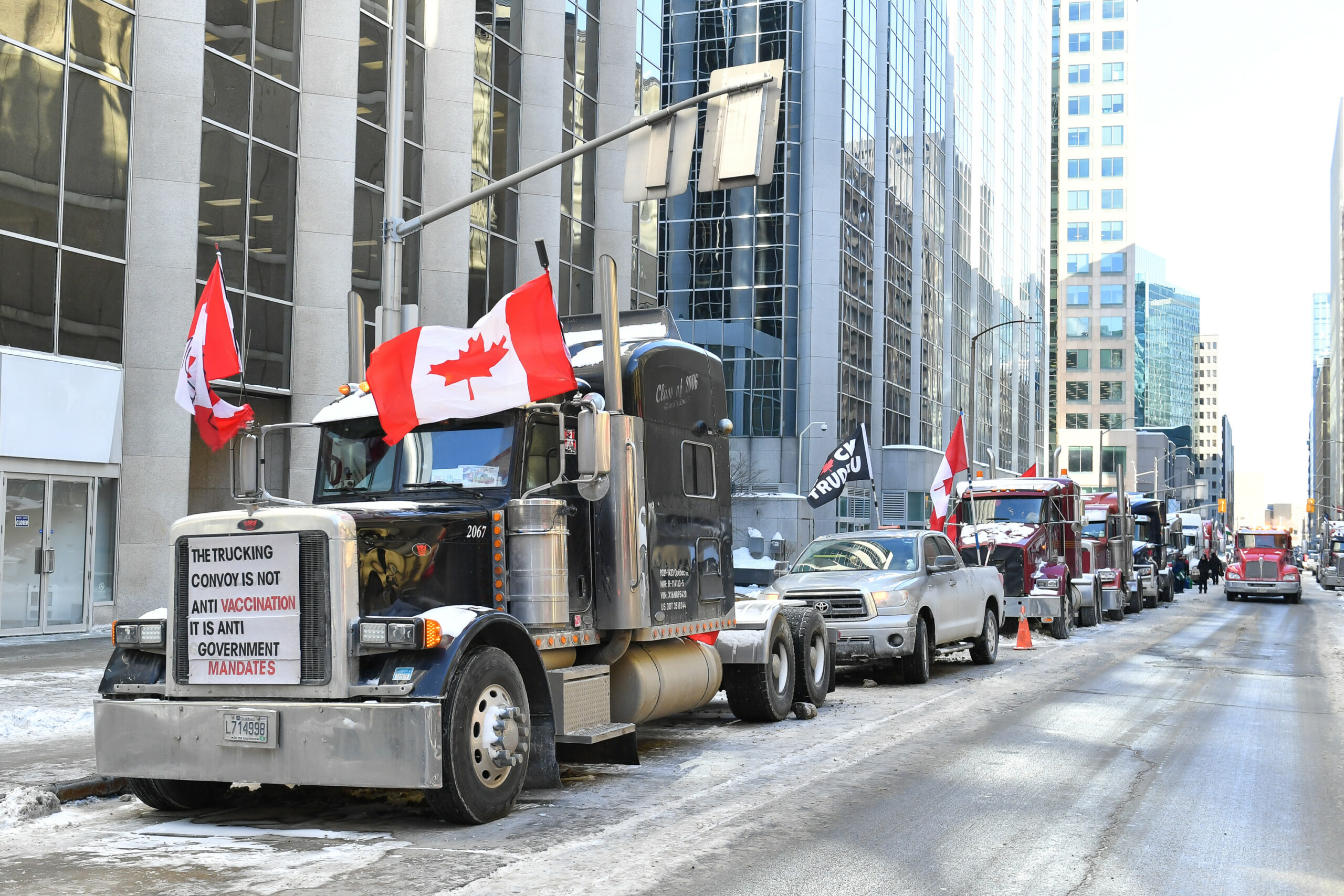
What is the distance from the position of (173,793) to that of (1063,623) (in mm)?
20065

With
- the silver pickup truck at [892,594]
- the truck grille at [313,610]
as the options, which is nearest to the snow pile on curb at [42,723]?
the truck grille at [313,610]

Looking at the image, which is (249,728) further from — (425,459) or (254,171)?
(254,171)

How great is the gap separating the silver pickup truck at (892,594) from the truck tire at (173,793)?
8439mm

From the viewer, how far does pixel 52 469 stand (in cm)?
2055

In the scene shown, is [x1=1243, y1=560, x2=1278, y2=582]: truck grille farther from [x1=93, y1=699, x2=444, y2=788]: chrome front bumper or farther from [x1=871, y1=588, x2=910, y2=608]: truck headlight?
[x1=93, y1=699, x2=444, y2=788]: chrome front bumper

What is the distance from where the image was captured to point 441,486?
891 centimetres

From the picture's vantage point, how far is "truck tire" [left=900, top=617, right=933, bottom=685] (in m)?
16.4

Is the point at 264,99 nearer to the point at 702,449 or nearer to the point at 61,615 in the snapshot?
the point at 61,615

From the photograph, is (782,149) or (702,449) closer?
(702,449)

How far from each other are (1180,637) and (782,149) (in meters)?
40.4

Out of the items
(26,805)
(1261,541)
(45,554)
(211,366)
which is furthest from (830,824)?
(1261,541)

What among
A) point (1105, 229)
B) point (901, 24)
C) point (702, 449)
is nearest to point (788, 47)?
point (901, 24)

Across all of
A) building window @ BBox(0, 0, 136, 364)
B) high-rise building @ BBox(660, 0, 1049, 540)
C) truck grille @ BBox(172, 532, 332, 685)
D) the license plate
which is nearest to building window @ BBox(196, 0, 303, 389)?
building window @ BBox(0, 0, 136, 364)

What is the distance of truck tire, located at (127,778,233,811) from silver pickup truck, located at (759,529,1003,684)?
8.44 m
